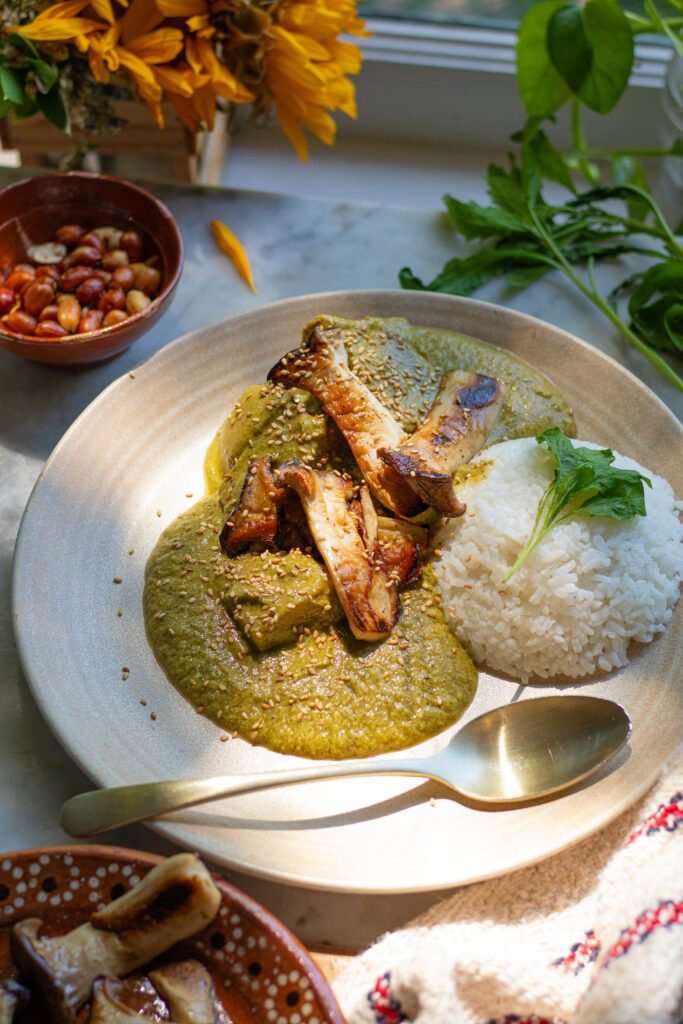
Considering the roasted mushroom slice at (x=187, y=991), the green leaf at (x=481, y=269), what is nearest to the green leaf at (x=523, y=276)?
the green leaf at (x=481, y=269)

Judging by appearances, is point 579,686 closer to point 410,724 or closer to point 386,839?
point 410,724

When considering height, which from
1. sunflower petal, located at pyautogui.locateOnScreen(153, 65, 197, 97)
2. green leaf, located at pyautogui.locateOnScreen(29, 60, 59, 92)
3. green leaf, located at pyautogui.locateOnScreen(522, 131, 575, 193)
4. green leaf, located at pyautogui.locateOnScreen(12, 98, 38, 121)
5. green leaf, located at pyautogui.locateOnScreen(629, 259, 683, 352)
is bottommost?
green leaf, located at pyautogui.locateOnScreen(629, 259, 683, 352)

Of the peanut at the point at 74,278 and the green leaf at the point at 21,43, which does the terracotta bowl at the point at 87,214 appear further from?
the green leaf at the point at 21,43

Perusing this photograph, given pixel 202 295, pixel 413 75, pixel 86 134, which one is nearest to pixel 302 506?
pixel 202 295

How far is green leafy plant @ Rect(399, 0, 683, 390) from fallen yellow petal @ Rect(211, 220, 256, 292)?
0.54 meters

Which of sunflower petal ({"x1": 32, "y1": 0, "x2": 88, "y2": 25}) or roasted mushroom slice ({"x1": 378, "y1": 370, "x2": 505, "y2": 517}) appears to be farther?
sunflower petal ({"x1": 32, "y1": 0, "x2": 88, "y2": 25})

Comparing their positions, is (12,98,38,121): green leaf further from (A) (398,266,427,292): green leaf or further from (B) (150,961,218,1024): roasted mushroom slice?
(B) (150,961,218,1024): roasted mushroom slice

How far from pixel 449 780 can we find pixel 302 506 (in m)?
0.80

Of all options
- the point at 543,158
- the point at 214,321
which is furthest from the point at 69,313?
the point at 543,158

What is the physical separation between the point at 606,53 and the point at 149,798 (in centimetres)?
259

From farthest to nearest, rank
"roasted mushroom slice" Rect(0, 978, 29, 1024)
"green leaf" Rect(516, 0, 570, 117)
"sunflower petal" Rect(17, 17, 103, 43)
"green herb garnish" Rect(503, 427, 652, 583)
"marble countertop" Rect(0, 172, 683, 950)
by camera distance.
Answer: "green leaf" Rect(516, 0, 570, 117)
"sunflower petal" Rect(17, 17, 103, 43)
"green herb garnish" Rect(503, 427, 652, 583)
"marble countertop" Rect(0, 172, 683, 950)
"roasted mushroom slice" Rect(0, 978, 29, 1024)

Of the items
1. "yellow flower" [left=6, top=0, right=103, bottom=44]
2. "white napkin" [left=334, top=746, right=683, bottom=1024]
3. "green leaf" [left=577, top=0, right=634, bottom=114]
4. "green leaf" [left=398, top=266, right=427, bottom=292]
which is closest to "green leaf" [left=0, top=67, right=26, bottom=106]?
"yellow flower" [left=6, top=0, right=103, bottom=44]

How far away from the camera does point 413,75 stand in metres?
4.09

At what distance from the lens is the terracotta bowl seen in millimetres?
3070
